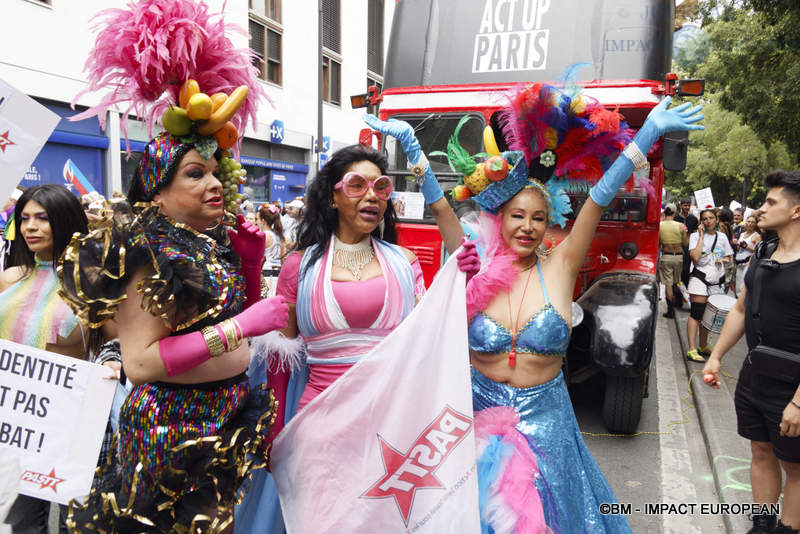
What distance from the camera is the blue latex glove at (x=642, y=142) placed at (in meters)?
2.35

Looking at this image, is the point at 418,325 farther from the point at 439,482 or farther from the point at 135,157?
the point at 135,157

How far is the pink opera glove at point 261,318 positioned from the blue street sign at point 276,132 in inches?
673

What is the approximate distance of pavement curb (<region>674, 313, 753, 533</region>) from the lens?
3.50 m

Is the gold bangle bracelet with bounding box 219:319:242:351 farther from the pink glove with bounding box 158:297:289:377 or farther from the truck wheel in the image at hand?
the truck wheel

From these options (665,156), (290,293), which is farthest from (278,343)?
(665,156)

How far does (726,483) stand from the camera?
12.2ft

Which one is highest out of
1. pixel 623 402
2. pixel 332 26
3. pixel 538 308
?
pixel 332 26

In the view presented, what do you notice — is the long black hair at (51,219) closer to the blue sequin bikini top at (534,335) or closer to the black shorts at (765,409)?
the blue sequin bikini top at (534,335)

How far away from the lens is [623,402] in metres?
4.57

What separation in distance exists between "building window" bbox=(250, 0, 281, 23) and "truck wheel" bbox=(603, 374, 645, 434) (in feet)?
54.4

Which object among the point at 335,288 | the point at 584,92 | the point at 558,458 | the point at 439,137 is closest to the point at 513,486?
the point at 558,458

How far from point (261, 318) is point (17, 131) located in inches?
63.1

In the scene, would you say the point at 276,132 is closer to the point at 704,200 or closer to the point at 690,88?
the point at 704,200

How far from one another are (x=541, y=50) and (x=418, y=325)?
3.79m
